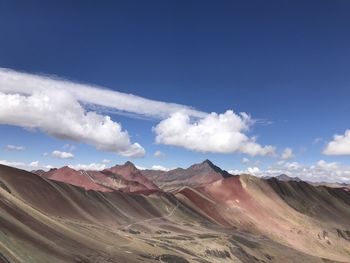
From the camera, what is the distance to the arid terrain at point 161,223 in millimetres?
56072

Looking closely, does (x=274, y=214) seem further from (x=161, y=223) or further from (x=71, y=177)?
(x=71, y=177)

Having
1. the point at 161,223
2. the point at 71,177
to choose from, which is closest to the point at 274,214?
the point at 161,223

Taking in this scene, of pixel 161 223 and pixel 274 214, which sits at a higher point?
pixel 274 214

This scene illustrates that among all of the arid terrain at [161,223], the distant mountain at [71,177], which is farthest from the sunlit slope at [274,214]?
the distant mountain at [71,177]

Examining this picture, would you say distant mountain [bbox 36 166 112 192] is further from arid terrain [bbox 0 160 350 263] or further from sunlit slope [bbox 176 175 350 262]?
sunlit slope [bbox 176 175 350 262]

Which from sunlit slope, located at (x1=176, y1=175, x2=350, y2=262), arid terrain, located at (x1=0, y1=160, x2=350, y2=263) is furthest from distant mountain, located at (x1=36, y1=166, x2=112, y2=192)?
sunlit slope, located at (x1=176, y1=175, x2=350, y2=262)

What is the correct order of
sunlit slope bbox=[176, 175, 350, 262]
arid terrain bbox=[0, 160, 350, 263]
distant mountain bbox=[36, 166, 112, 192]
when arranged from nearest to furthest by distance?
arid terrain bbox=[0, 160, 350, 263], sunlit slope bbox=[176, 175, 350, 262], distant mountain bbox=[36, 166, 112, 192]

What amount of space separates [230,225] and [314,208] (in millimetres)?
61694

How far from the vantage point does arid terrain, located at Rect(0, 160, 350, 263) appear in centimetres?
5607

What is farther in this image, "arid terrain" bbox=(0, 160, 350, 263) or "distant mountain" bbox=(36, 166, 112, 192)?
"distant mountain" bbox=(36, 166, 112, 192)

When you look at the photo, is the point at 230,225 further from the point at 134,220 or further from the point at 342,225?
the point at 342,225

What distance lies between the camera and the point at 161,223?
111125 mm

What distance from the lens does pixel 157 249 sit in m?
75.4

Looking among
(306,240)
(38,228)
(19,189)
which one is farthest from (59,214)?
(306,240)
